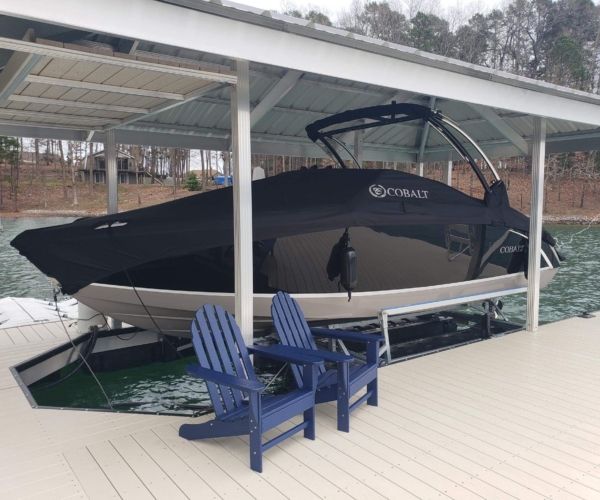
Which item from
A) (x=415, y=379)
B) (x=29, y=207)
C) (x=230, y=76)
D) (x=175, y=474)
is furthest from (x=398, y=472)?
(x=29, y=207)

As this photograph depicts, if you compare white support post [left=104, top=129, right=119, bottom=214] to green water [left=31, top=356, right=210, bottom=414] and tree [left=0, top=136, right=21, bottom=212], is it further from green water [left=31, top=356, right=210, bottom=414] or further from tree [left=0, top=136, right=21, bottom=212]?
tree [left=0, top=136, right=21, bottom=212]

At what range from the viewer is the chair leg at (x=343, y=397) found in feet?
10.6

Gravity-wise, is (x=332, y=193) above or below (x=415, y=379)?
above

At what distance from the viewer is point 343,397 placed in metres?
3.26

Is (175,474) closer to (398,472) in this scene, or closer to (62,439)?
(62,439)

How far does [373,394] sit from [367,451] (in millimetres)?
738

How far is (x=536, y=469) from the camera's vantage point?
Result: 112 inches

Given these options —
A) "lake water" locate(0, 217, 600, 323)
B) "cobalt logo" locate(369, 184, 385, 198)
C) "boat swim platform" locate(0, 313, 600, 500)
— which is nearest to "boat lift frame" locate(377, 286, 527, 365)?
"boat swim platform" locate(0, 313, 600, 500)

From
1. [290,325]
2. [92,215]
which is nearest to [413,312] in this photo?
[290,325]

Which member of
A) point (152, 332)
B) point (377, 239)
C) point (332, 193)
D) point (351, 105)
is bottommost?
point (152, 332)

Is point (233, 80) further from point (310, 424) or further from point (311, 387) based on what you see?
point (310, 424)

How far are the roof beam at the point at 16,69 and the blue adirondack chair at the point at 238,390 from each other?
1874 millimetres

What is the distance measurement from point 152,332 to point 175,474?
366 cm

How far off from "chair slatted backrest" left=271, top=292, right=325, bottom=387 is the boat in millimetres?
1023
